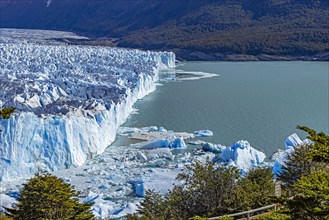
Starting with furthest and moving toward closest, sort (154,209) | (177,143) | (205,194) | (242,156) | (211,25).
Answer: (211,25)
(177,143)
(242,156)
(205,194)
(154,209)

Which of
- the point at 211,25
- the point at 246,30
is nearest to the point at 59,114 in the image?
the point at 246,30

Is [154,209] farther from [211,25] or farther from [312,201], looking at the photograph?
[211,25]

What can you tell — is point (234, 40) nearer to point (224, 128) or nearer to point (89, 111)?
point (224, 128)

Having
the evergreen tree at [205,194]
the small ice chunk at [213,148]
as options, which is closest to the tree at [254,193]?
the evergreen tree at [205,194]

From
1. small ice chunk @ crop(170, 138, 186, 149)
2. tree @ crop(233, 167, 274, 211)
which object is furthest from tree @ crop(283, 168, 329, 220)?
small ice chunk @ crop(170, 138, 186, 149)

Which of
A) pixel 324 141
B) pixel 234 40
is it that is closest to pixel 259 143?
pixel 324 141
